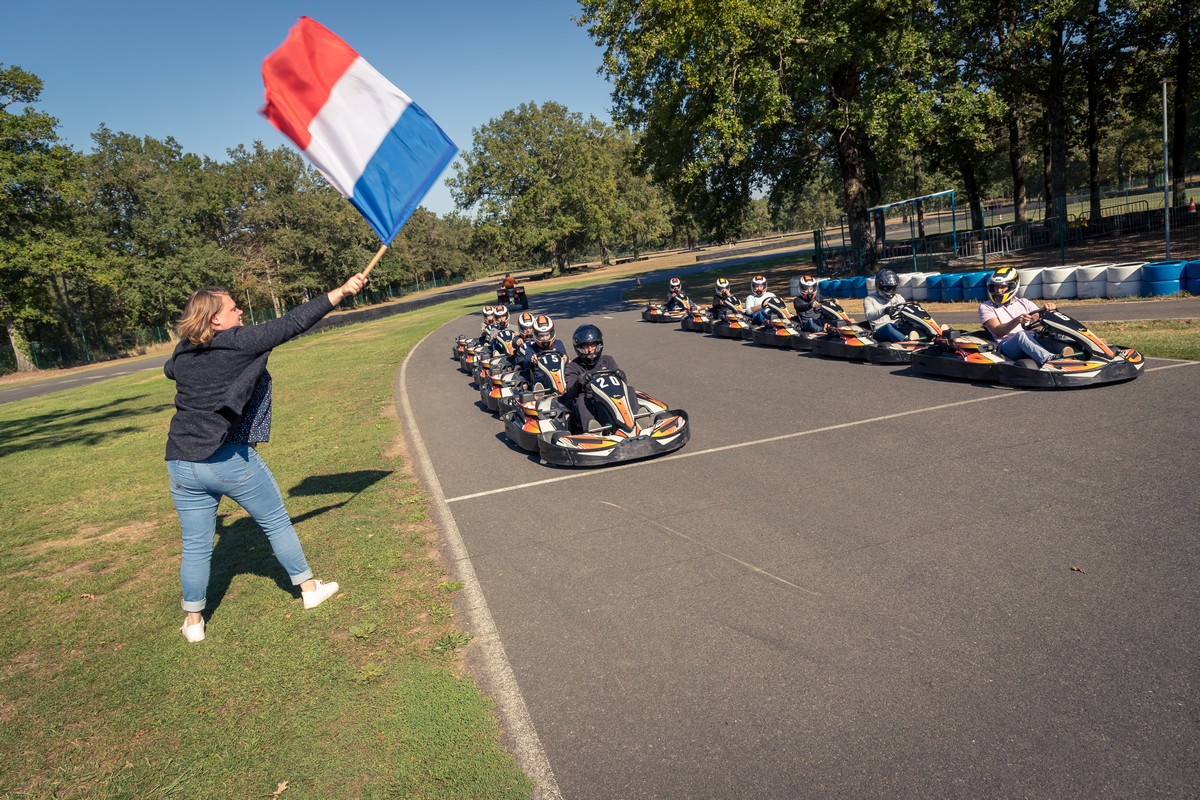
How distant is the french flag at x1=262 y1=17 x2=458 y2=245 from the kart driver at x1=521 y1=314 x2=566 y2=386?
4938 mm

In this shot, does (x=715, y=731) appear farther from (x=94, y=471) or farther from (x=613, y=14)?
(x=613, y=14)

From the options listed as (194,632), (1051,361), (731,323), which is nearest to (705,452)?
(1051,361)

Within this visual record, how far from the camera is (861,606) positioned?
417 cm

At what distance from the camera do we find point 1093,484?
5566 mm

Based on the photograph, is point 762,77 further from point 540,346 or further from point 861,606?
point 861,606

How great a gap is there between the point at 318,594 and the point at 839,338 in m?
9.92

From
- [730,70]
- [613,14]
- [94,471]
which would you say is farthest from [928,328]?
[613,14]

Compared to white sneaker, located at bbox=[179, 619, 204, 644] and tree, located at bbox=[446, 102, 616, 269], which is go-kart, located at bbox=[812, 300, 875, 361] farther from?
tree, located at bbox=[446, 102, 616, 269]

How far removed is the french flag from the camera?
5676 millimetres

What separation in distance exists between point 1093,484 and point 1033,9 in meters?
22.5

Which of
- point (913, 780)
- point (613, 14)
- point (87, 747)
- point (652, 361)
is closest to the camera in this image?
point (913, 780)

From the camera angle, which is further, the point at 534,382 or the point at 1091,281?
the point at 1091,281

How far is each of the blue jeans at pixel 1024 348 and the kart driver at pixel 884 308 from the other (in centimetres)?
244

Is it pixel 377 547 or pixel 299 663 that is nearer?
pixel 299 663
